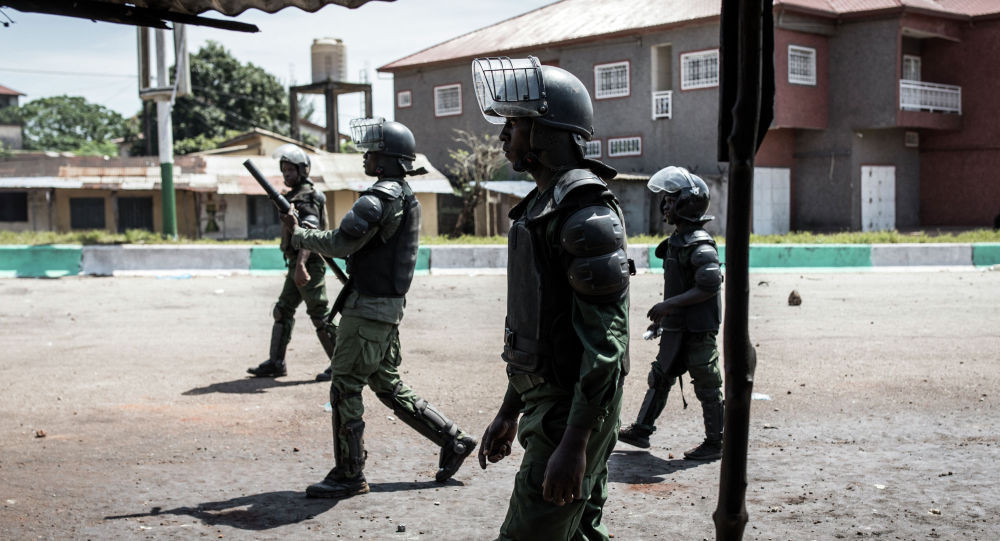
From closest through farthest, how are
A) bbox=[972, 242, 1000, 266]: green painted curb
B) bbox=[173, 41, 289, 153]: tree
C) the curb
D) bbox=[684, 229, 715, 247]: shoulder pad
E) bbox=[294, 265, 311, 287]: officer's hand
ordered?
1. bbox=[684, 229, 715, 247]: shoulder pad
2. bbox=[294, 265, 311, 287]: officer's hand
3. bbox=[972, 242, 1000, 266]: green painted curb
4. the curb
5. bbox=[173, 41, 289, 153]: tree

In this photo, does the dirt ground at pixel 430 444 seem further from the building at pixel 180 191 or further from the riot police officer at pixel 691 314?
the building at pixel 180 191

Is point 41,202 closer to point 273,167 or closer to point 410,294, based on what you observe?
point 273,167

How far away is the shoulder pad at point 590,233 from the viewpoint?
9.09ft

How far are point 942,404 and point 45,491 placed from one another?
5.61 metres

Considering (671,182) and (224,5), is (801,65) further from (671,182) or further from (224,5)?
(224,5)

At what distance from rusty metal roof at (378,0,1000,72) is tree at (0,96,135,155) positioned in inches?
1824

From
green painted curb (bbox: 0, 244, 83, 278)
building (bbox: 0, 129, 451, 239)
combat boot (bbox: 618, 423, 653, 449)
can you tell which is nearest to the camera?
combat boot (bbox: 618, 423, 653, 449)

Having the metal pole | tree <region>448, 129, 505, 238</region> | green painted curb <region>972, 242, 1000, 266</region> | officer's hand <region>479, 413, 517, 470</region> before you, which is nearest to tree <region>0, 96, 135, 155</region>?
tree <region>448, 129, 505, 238</region>

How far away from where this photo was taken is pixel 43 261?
17688 millimetres

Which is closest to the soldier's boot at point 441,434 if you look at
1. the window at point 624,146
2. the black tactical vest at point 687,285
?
the black tactical vest at point 687,285

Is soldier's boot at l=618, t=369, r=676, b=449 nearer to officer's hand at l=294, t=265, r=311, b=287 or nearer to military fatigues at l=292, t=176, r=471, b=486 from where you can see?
military fatigues at l=292, t=176, r=471, b=486

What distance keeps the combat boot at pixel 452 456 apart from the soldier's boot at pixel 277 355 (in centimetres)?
329

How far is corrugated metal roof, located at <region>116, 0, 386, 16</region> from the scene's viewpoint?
14.7 ft

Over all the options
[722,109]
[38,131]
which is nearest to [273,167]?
[722,109]
